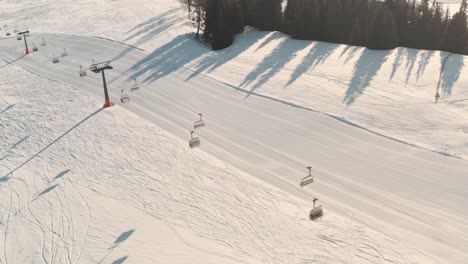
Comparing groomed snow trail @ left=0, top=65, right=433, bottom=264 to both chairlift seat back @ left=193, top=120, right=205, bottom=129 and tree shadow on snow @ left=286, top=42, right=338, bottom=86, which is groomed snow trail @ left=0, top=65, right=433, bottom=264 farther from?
tree shadow on snow @ left=286, top=42, right=338, bottom=86

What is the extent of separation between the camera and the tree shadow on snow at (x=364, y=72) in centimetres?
3359

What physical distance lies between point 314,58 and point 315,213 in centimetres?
2299

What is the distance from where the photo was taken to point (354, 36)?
140 ft

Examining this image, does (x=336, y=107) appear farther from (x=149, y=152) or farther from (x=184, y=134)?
(x=149, y=152)

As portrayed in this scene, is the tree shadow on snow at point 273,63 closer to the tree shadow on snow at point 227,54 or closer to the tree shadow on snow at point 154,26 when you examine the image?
the tree shadow on snow at point 227,54

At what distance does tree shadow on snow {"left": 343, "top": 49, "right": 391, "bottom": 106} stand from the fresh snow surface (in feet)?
0.28

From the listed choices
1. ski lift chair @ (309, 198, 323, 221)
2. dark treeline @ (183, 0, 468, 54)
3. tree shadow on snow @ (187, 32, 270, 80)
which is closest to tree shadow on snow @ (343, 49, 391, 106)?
dark treeline @ (183, 0, 468, 54)

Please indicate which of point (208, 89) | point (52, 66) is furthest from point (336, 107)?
point (52, 66)

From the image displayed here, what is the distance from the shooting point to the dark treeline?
40.4 m

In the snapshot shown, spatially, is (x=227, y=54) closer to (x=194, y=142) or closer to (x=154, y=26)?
(x=154, y=26)

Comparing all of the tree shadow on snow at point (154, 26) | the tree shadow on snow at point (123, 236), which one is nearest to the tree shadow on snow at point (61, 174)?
the tree shadow on snow at point (123, 236)

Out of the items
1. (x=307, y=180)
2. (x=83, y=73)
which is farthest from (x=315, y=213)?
(x=83, y=73)

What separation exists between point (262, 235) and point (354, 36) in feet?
94.1

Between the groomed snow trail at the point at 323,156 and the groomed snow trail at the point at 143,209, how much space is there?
1189 mm
